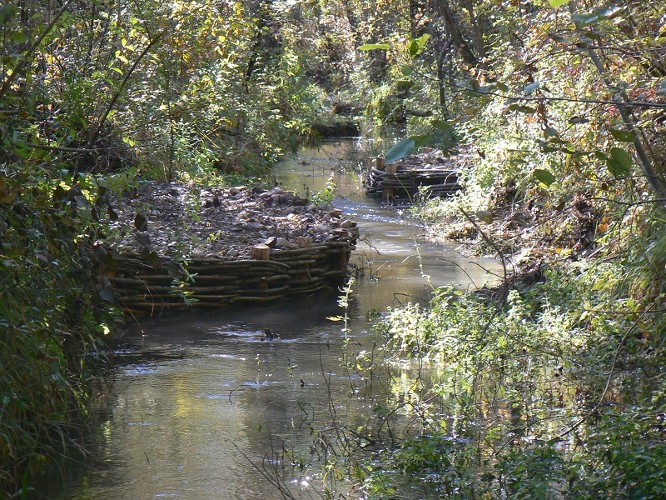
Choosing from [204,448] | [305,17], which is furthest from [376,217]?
[305,17]

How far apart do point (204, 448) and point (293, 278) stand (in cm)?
417

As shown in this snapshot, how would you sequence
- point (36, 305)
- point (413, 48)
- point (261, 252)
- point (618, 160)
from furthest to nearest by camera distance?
point (261, 252), point (36, 305), point (618, 160), point (413, 48)

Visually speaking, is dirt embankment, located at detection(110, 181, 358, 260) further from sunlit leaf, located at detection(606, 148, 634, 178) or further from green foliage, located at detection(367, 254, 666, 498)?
sunlit leaf, located at detection(606, 148, 634, 178)

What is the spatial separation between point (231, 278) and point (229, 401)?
2.79 m

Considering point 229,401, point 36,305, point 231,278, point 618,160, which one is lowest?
point 229,401

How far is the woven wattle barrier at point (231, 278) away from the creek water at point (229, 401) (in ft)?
0.51

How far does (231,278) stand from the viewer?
895 cm

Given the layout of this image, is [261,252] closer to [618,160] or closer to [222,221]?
[222,221]

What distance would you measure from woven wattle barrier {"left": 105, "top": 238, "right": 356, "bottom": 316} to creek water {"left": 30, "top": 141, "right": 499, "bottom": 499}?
154mm

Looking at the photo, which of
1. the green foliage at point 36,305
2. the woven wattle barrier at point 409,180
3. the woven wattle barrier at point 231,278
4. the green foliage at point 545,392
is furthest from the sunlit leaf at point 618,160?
the woven wattle barrier at point 409,180

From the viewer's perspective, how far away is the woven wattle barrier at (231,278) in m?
8.29

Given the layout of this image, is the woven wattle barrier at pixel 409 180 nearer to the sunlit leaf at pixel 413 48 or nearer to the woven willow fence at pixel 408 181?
the woven willow fence at pixel 408 181

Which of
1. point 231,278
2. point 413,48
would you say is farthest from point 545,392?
point 231,278

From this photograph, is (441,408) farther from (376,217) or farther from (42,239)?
(376,217)
